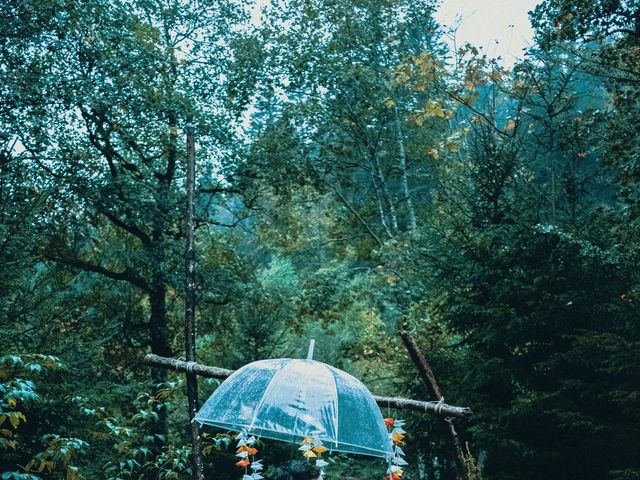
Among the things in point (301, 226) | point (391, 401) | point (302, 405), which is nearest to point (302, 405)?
point (302, 405)

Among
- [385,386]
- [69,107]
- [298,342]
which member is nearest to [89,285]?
[69,107]

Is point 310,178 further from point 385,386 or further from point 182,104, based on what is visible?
point 385,386

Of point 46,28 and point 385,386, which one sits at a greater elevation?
point 46,28

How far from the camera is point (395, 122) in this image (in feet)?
54.9

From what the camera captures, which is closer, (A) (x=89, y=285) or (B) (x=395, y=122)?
(A) (x=89, y=285)

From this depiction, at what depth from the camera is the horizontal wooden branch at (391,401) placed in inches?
166

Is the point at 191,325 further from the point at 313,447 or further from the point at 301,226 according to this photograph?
the point at 301,226

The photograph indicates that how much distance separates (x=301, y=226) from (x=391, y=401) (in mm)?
12683

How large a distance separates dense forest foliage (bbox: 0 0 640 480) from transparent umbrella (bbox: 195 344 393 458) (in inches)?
43.1

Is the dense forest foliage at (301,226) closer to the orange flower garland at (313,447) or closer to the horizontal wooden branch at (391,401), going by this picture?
the horizontal wooden branch at (391,401)

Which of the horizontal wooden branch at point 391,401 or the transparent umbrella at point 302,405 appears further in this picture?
the horizontal wooden branch at point 391,401

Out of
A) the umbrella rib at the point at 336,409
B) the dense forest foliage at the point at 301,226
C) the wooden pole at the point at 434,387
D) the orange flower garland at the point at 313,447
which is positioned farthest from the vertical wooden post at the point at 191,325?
the wooden pole at the point at 434,387

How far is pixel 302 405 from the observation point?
12.9 feet

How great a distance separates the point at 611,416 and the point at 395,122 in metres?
10.4
